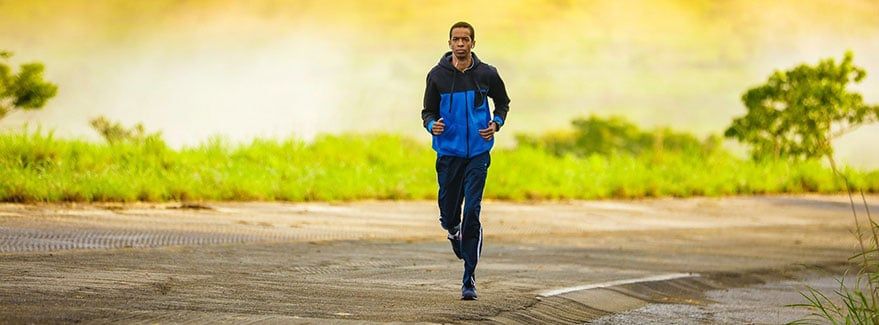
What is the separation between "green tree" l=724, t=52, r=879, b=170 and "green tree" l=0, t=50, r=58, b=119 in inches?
820

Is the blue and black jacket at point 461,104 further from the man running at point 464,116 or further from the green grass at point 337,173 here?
the green grass at point 337,173

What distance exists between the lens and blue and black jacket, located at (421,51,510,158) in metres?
9.71

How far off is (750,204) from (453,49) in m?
18.4

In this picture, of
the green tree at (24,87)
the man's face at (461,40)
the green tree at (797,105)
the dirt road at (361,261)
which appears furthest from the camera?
the green tree at (797,105)

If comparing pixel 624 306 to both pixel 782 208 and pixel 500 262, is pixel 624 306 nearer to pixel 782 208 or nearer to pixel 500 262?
pixel 500 262

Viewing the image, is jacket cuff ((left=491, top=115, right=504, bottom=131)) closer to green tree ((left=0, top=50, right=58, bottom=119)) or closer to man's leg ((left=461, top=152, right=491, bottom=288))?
man's leg ((left=461, top=152, right=491, bottom=288))

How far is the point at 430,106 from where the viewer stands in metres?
9.86

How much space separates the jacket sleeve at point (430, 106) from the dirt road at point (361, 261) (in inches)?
49.6

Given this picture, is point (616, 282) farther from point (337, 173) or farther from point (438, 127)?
point (337, 173)

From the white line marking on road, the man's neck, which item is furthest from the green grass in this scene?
the man's neck

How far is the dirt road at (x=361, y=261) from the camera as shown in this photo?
30.7 ft

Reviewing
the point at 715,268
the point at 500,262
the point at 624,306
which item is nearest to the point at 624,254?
the point at 715,268

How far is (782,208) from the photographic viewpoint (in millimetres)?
26828

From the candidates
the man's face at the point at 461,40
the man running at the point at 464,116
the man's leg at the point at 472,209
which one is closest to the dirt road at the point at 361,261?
the man's leg at the point at 472,209
